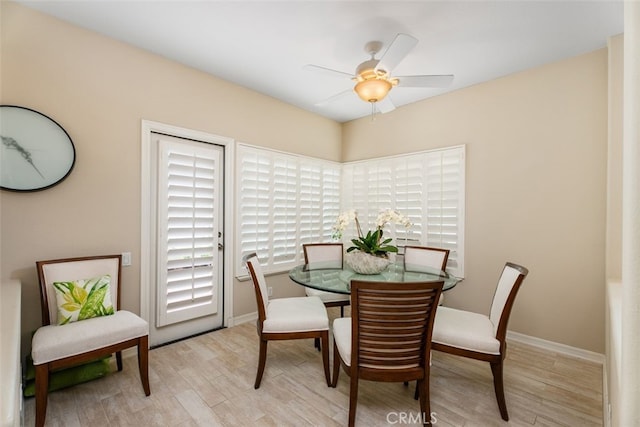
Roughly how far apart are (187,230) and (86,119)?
129 centimetres

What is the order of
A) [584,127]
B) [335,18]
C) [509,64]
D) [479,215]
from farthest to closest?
[479,215], [509,64], [584,127], [335,18]

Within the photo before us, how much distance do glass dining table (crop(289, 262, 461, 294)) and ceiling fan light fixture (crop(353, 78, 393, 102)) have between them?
1503 millimetres

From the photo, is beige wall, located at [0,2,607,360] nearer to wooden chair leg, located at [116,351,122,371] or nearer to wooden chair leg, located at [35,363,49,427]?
wooden chair leg, located at [116,351,122,371]

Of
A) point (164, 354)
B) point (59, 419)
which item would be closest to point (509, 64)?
point (164, 354)

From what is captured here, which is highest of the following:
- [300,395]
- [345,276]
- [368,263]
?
[368,263]

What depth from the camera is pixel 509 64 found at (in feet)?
9.66

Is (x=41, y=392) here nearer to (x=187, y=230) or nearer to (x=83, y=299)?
(x=83, y=299)

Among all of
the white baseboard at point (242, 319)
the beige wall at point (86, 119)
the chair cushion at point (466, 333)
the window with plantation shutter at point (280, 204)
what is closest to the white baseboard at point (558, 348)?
the chair cushion at point (466, 333)

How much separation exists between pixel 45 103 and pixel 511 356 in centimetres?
458

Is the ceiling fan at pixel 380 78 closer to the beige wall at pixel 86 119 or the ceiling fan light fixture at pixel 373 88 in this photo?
the ceiling fan light fixture at pixel 373 88

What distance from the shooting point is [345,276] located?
101 inches

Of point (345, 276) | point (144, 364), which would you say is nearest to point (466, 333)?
point (345, 276)

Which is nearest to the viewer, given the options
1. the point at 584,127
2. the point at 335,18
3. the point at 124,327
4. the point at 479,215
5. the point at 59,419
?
the point at 59,419

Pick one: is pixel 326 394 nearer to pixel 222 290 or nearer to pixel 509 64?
pixel 222 290
